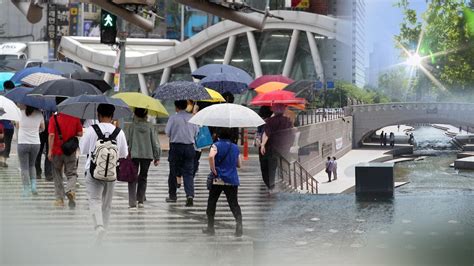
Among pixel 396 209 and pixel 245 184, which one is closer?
pixel 396 209

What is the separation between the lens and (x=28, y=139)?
6355 millimetres

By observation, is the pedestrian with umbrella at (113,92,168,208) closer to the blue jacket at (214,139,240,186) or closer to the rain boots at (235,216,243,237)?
the blue jacket at (214,139,240,186)

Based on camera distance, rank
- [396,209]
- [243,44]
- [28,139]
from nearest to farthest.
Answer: [396,209], [243,44], [28,139]

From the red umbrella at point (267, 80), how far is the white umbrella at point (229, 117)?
0.51ft

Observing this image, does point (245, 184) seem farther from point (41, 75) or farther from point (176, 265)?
point (41, 75)

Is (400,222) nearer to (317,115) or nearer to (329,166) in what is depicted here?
(329,166)

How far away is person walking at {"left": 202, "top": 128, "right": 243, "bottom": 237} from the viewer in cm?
478

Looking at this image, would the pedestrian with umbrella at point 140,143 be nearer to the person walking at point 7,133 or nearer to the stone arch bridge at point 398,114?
the stone arch bridge at point 398,114

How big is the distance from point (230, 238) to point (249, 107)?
2.75 feet

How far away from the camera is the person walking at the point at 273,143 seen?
457 cm

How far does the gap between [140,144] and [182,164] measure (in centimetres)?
36

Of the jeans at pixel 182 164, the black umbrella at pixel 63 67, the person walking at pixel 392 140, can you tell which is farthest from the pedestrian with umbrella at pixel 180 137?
the black umbrella at pixel 63 67

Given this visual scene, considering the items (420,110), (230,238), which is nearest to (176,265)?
(230,238)

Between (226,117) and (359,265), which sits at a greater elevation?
(226,117)
